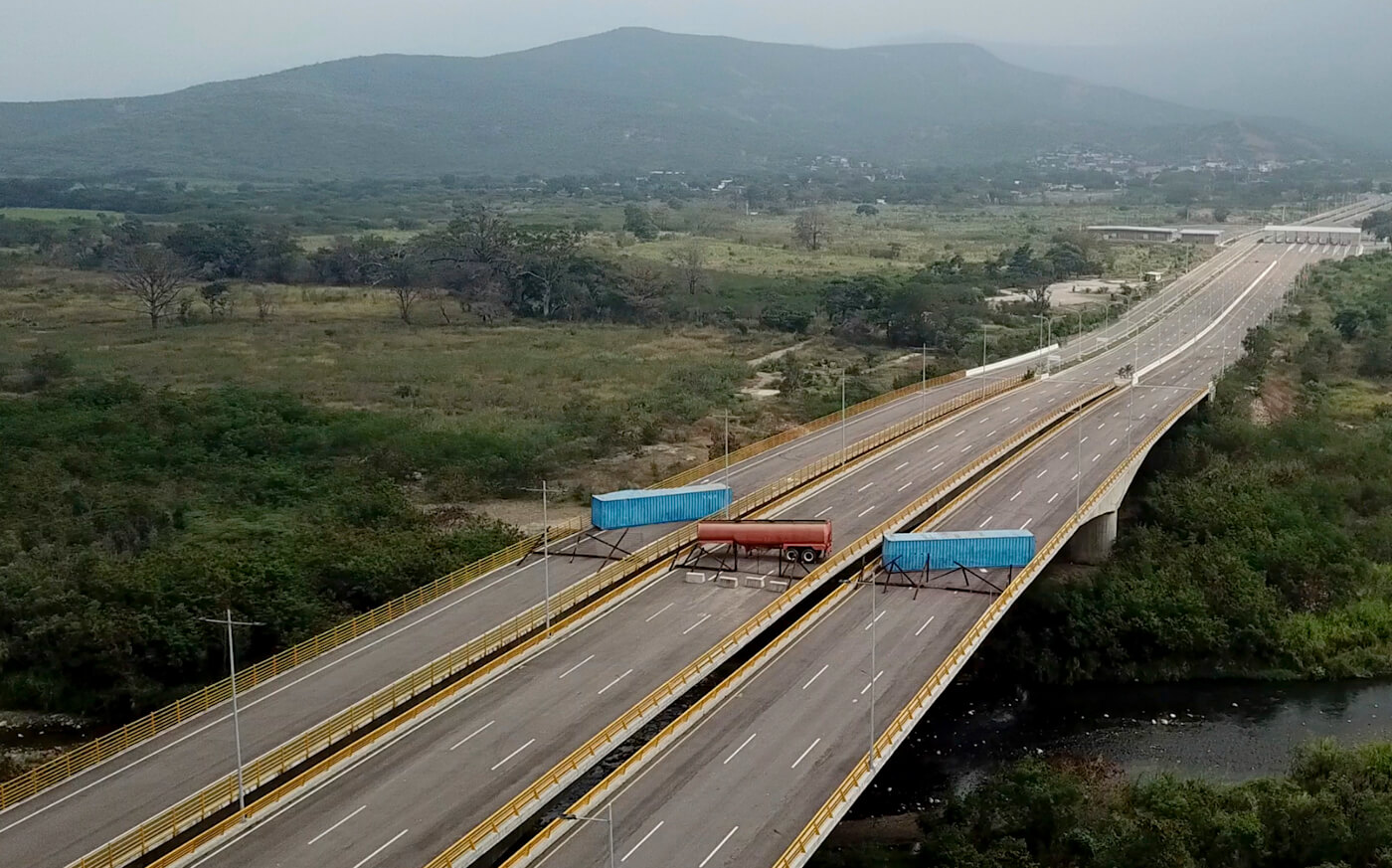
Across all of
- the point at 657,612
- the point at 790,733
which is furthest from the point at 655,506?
the point at 790,733

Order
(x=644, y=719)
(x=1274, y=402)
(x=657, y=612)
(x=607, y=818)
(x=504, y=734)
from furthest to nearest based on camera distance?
(x=1274, y=402), (x=657, y=612), (x=644, y=719), (x=504, y=734), (x=607, y=818)

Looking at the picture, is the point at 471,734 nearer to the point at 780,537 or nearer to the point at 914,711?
the point at 914,711

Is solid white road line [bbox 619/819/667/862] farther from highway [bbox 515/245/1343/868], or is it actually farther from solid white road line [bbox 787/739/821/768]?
solid white road line [bbox 787/739/821/768]

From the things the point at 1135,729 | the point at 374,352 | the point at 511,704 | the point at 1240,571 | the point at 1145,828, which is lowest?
the point at 1135,729

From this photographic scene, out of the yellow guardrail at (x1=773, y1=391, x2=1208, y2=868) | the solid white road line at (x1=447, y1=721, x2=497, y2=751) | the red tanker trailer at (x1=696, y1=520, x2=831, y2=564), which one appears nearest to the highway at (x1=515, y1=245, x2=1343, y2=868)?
the yellow guardrail at (x1=773, y1=391, x2=1208, y2=868)

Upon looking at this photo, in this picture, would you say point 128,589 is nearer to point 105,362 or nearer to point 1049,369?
point 105,362

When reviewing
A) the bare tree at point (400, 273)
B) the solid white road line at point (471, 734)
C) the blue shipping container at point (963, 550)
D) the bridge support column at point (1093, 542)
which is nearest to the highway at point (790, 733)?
the blue shipping container at point (963, 550)

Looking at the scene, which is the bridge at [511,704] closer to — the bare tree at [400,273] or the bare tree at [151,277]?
the bare tree at [400,273]
